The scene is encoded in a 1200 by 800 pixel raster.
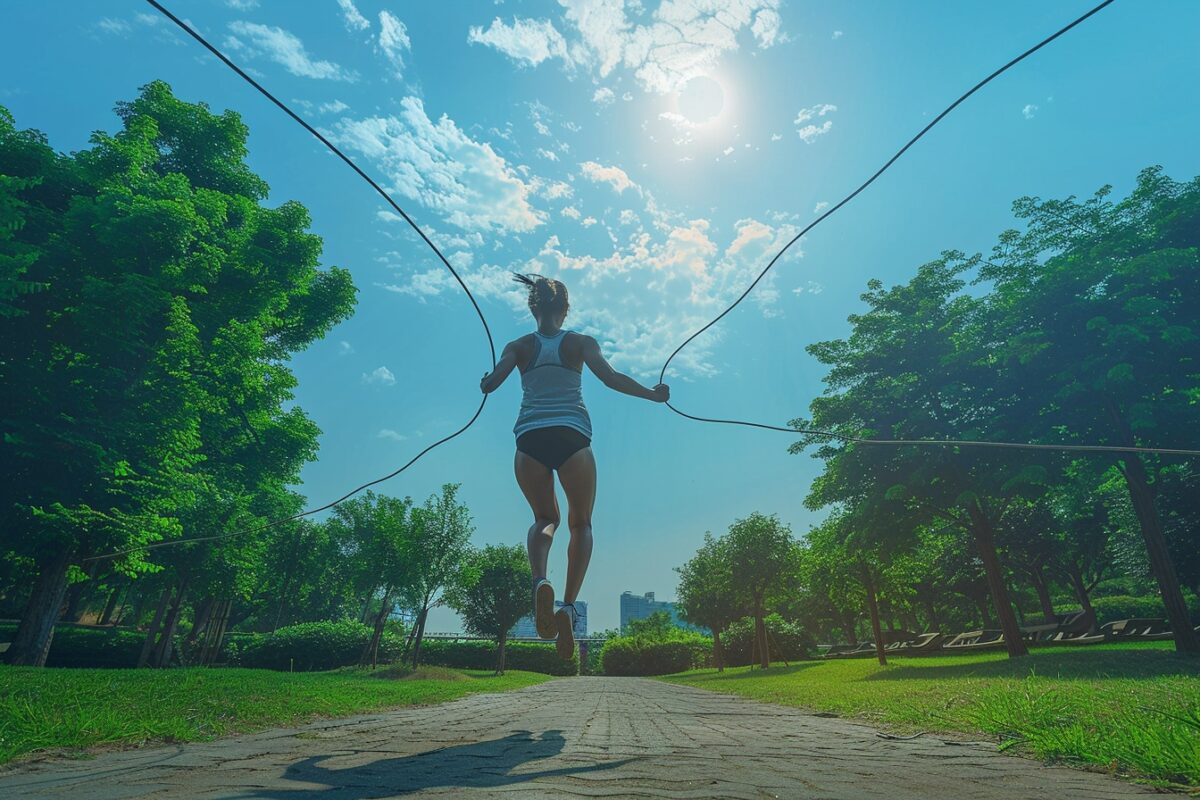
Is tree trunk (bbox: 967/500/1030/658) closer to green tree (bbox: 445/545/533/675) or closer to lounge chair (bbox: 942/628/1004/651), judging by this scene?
lounge chair (bbox: 942/628/1004/651)

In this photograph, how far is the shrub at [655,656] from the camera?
1745 inches

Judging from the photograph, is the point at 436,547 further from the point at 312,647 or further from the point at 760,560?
the point at 760,560

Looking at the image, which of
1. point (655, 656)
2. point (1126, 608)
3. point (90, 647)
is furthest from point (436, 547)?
point (1126, 608)

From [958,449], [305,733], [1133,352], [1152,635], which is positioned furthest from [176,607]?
[1152,635]

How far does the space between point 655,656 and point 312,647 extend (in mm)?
26471

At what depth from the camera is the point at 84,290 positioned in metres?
11.4

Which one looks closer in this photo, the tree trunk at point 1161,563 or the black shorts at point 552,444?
the black shorts at point 552,444

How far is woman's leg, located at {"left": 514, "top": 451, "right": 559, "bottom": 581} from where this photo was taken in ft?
15.1

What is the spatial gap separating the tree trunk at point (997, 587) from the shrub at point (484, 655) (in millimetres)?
26765

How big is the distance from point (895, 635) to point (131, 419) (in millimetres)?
49238

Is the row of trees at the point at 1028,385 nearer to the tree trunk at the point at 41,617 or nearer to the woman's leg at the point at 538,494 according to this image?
the woman's leg at the point at 538,494

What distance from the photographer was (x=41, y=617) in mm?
→ 11547

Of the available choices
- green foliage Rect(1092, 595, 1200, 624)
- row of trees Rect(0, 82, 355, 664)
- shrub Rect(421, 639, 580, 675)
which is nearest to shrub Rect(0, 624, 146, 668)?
row of trees Rect(0, 82, 355, 664)

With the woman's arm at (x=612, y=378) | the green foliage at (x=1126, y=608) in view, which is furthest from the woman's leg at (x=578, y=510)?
the green foliage at (x=1126, y=608)
